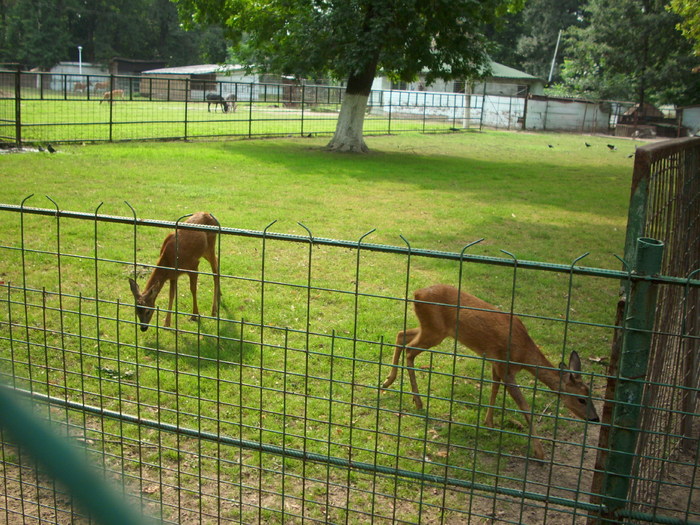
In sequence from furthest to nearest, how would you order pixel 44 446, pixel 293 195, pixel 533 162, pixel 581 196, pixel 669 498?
pixel 533 162, pixel 581 196, pixel 293 195, pixel 669 498, pixel 44 446

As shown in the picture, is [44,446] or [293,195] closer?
[44,446]

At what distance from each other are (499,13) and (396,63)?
4776 millimetres

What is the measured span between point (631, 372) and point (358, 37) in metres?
19.1

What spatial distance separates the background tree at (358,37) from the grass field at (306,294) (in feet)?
8.36

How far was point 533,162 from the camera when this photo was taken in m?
23.2

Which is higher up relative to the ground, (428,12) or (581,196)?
(428,12)

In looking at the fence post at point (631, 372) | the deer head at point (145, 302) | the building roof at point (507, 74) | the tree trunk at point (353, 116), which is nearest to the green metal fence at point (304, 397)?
the fence post at point (631, 372)

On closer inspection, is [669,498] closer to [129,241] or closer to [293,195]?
[129,241]

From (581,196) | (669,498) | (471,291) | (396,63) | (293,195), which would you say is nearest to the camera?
(669,498)

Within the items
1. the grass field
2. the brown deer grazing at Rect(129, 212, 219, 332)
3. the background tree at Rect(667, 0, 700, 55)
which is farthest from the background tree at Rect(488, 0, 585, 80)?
the brown deer grazing at Rect(129, 212, 219, 332)

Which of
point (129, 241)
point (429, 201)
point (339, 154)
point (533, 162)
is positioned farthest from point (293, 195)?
point (533, 162)

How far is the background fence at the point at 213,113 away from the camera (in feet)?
69.3

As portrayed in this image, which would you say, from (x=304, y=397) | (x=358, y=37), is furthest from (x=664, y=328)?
(x=358, y=37)

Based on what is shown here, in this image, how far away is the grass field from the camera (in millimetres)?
4203
